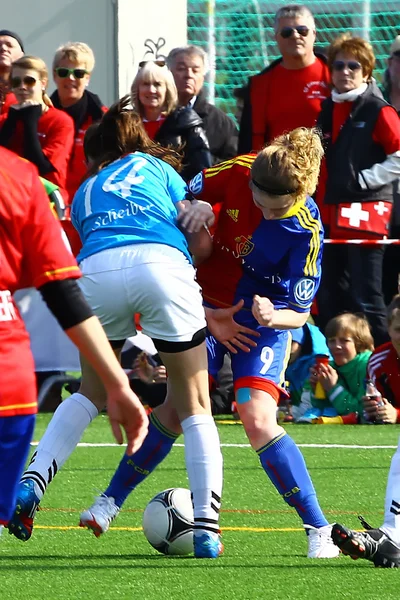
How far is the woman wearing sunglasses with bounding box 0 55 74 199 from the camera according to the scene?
9.71 metres

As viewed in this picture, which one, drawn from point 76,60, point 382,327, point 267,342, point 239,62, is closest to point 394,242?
point 382,327

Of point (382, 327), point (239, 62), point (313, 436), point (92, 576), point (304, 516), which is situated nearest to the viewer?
point (92, 576)

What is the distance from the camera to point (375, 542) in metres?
4.69

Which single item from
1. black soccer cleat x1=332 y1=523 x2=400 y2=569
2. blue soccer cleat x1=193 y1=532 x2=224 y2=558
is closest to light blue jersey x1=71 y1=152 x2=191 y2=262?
blue soccer cleat x1=193 y1=532 x2=224 y2=558

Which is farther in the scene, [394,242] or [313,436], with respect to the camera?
[394,242]

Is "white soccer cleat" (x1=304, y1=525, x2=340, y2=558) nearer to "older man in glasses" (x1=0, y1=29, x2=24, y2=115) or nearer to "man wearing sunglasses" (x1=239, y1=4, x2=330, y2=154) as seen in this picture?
"man wearing sunglasses" (x1=239, y1=4, x2=330, y2=154)

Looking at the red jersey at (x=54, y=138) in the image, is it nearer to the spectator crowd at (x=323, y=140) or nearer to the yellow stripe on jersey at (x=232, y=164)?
the spectator crowd at (x=323, y=140)

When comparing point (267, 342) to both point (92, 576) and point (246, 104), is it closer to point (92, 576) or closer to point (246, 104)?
point (92, 576)

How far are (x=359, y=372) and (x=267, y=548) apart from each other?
156 inches

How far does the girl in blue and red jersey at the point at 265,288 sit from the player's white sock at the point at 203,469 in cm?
21

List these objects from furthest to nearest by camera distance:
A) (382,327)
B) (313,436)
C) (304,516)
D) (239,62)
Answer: (239,62)
(382,327)
(313,436)
(304,516)

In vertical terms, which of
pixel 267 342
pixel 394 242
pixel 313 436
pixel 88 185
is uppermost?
pixel 88 185

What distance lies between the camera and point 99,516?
531 centimetres

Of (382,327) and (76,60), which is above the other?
(76,60)
